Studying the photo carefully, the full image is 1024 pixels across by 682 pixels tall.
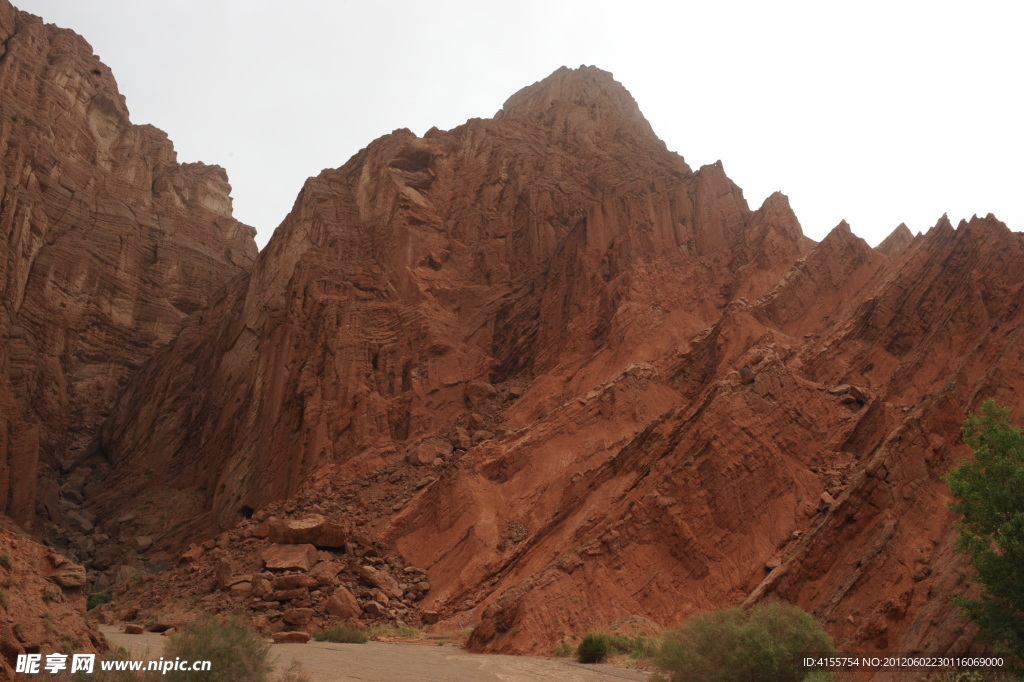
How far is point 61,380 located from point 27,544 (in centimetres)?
4530

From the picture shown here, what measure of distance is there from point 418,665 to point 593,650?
4057mm

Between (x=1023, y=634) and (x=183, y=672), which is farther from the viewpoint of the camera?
(x=1023, y=634)

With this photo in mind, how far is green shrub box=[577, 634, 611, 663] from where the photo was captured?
63.6 feet

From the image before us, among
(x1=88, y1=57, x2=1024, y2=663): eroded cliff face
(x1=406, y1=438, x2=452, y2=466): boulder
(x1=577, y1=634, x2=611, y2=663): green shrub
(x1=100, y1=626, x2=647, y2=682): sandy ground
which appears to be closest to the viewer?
(x1=100, y1=626, x2=647, y2=682): sandy ground

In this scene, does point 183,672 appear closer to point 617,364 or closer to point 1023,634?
point 1023,634

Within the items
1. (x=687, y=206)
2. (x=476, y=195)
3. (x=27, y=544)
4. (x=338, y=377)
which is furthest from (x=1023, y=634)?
(x=476, y=195)

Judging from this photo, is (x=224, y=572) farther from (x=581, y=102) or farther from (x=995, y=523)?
→ (x=581, y=102)

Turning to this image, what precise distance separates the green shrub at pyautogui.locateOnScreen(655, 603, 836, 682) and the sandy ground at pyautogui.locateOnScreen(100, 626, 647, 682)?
243cm

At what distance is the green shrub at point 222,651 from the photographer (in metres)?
11.1

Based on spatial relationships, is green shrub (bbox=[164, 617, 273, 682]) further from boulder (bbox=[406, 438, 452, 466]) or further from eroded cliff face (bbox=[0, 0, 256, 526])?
eroded cliff face (bbox=[0, 0, 256, 526])

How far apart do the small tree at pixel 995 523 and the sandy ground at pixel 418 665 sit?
22.0 ft

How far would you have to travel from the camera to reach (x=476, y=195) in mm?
50969

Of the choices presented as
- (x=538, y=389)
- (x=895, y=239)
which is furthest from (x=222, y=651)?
(x=895, y=239)

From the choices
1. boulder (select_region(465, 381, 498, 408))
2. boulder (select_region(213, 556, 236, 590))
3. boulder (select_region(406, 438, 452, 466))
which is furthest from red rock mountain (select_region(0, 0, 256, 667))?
boulder (select_region(465, 381, 498, 408))
